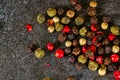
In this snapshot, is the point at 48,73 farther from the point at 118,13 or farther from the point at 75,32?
the point at 118,13

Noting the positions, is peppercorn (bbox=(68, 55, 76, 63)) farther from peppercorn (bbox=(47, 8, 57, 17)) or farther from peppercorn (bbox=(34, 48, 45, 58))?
peppercorn (bbox=(47, 8, 57, 17))

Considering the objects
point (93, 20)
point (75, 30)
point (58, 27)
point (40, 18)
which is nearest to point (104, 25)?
point (93, 20)

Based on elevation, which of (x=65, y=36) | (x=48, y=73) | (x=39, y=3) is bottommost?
(x=48, y=73)

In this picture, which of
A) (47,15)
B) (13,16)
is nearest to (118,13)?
(47,15)

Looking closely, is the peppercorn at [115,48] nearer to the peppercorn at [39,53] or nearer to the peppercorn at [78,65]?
the peppercorn at [78,65]

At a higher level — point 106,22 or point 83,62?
point 106,22
